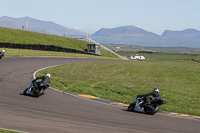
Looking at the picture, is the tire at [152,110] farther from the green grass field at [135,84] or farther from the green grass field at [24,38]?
the green grass field at [24,38]

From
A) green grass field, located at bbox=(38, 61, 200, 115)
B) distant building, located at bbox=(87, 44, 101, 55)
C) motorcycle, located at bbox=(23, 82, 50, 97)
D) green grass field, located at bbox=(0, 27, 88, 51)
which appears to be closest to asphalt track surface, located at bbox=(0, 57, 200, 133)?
motorcycle, located at bbox=(23, 82, 50, 97)

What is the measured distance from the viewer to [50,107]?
1509cm

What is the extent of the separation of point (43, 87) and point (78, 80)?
7849 millimetres

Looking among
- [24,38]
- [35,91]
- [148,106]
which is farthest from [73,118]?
[24,38]

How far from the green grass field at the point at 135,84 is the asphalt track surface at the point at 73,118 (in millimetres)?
3034

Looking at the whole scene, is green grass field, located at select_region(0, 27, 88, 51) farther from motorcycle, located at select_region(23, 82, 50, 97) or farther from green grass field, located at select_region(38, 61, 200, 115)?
motorcycle, located at select_region(23, 82, 50, 97)

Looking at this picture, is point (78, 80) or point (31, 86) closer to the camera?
point (31, 86)

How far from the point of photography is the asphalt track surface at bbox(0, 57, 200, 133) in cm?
1147

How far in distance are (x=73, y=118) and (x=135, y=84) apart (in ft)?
43.2

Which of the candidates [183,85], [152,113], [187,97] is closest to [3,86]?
[152,113]

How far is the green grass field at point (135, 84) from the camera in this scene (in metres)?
20.3

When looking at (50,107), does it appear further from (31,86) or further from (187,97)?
(187,97)

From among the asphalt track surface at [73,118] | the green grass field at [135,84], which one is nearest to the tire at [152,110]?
the asphalt track surface at [73,118]

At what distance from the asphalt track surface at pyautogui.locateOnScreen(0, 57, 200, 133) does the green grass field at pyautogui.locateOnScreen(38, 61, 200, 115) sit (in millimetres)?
3034
